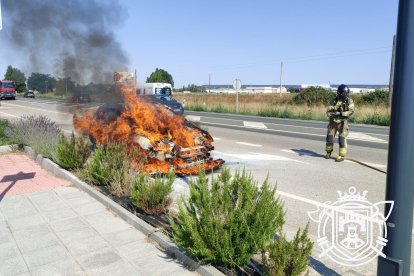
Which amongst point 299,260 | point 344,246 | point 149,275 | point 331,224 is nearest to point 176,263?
point 149,275

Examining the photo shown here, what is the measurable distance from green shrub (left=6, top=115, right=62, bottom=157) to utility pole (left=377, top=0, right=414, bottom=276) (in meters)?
6.85

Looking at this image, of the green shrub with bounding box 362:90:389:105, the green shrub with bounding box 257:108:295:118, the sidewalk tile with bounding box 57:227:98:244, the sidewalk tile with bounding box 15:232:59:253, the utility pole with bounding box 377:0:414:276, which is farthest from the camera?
the green shrub with bounding box 362:90:389:105

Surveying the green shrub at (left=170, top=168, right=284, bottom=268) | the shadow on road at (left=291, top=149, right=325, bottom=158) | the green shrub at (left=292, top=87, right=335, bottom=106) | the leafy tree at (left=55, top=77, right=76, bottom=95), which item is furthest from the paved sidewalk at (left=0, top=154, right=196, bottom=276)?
the green shrub at (left=292, top=87, right=335, bottom=106)

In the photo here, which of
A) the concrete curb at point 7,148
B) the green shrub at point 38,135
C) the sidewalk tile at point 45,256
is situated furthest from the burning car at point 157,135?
the concrete curb at point 7,148

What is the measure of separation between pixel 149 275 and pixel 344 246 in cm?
220

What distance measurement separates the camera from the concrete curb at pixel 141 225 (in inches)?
127

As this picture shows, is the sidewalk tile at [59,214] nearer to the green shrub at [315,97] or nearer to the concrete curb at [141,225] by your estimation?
the concrete curb at [141,225]

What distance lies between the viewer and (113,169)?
18.4 feet

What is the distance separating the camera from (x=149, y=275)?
3250 mm

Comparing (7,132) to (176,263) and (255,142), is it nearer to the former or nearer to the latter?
(255,142)

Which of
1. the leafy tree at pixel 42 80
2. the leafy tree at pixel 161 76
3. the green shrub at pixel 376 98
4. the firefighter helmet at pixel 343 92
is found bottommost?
the firefighter helmet at pixel 343 92

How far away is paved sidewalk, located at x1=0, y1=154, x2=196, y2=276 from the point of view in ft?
11.2

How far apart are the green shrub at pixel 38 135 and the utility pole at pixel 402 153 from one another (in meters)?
6.85

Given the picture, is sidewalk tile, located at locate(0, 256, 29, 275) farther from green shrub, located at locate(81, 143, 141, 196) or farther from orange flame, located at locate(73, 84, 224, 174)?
orange flame, located at locate(73, 84, 224, 174)
